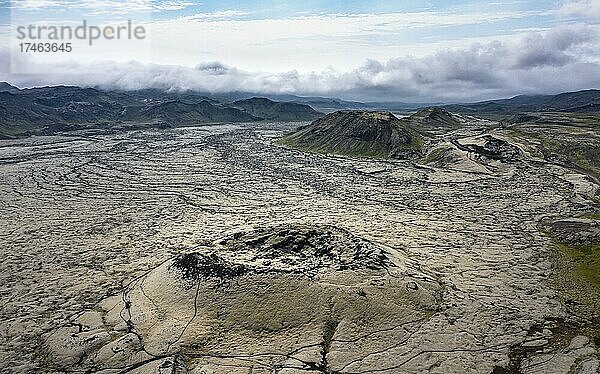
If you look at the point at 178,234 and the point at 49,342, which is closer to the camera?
the point at 49,342

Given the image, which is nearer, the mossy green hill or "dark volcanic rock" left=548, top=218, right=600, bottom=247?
"dark volcanic rock" left=548, top=218, right=600, bottom=247

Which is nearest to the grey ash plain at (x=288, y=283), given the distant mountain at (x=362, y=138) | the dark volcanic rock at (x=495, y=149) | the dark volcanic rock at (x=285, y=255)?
the dark volcanic rock at (x=285, y=255)

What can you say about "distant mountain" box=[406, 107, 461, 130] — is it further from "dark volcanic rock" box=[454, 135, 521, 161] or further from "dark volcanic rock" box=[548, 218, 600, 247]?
"dark volcanic rock" box=[548, 218, 600, 247]

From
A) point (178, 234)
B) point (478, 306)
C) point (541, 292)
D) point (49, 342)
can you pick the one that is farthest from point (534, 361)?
point (178, 234)

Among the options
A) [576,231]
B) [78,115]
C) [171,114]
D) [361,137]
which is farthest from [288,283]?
[171,114]

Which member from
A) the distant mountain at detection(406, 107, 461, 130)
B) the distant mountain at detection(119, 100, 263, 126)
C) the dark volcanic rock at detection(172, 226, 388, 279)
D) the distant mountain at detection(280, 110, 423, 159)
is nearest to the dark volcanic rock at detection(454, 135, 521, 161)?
the distant mountain at detection(280, 110, 423, 159)

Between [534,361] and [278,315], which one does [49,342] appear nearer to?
[278,315]

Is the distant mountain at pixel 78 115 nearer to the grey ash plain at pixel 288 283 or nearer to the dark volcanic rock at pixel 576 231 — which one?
the grey ash plain at pixel 288 283

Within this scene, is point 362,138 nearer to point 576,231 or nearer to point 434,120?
point 434,120
